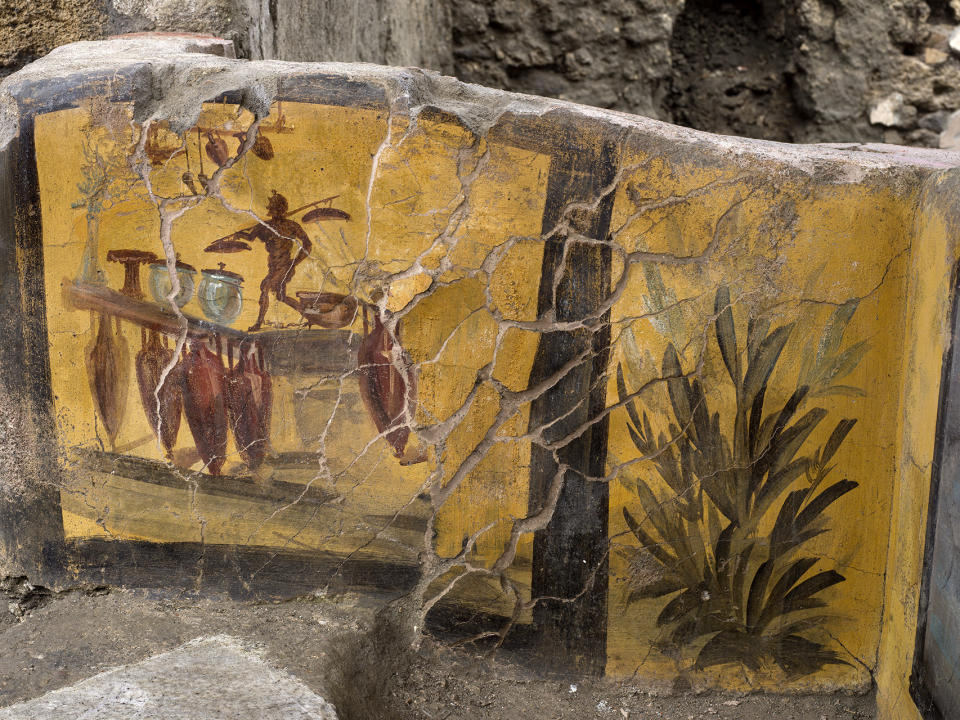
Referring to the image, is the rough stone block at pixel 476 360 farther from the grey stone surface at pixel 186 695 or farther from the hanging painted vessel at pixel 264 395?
the grey stone surface at pixel 186 695

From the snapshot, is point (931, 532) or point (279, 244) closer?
point (931, 532)

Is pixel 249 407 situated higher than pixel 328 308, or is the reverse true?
pixel 328 308

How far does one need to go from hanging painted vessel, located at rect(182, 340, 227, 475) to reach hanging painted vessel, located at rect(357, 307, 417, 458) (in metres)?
0.31

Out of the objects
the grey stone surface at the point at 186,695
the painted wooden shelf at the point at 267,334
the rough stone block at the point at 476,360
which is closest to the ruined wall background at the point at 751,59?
the rough stone block at the point at 476,360

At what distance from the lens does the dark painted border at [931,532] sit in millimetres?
1560

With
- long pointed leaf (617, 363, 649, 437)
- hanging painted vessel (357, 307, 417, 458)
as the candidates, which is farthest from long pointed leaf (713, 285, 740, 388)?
hanging painted vessel (357, 307, 417, 458)

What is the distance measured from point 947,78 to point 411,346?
4.17 m

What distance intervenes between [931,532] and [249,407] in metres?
1.38

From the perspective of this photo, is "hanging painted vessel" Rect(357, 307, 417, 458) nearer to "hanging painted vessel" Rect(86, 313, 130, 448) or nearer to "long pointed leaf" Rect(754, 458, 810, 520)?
"hanging painted vessel" Rect(86, 313, 130, 448)

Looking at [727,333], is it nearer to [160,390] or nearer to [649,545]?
[649,545]

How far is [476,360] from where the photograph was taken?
184cm

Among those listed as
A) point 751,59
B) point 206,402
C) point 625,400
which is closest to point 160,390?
point 206,402

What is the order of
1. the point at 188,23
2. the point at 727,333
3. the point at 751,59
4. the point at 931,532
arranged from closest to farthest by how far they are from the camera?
1. the point at 931,532
2. the point at 727,333
3. the point at 188,23
4. the point at 751,59

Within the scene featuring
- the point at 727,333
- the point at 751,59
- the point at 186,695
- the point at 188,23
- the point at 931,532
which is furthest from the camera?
the point at 751,59
